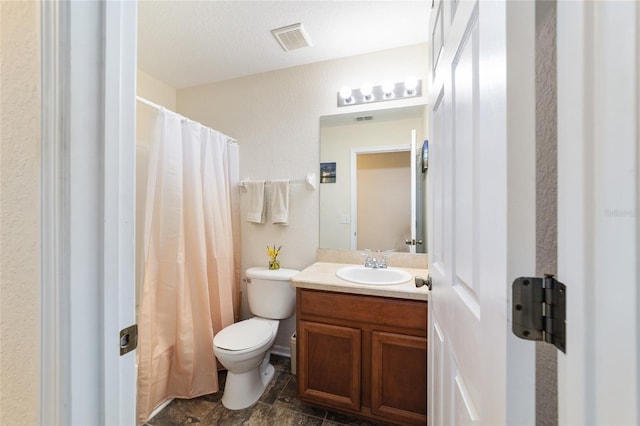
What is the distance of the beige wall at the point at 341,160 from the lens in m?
1.88

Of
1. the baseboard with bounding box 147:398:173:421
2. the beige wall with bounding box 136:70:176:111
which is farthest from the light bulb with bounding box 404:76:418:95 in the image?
the baseboard with bounding box 147:398:173:421

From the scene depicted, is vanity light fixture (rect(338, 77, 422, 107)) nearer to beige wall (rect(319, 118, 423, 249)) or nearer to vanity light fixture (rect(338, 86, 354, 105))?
vanity light fixture (rect(338, 86, 354, 105))

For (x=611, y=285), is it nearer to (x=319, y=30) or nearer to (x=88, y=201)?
(x=88, y=201)

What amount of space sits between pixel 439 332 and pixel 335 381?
0.82m

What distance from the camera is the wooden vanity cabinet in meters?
1.28

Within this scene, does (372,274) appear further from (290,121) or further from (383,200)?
(290,121)

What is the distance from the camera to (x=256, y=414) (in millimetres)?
1484

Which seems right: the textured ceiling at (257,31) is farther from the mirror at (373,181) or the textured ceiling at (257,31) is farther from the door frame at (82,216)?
the door frame at (82,216)

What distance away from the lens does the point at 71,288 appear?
1.41 feet

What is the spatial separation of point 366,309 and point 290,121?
1576 millimetres

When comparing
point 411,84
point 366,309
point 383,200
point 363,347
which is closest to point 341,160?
point 383,200

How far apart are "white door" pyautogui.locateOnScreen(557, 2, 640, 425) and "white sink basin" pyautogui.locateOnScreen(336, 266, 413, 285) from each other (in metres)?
1.31

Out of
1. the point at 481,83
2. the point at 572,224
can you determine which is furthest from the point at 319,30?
the point at 572,224

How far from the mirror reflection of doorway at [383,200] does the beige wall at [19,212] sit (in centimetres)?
168
